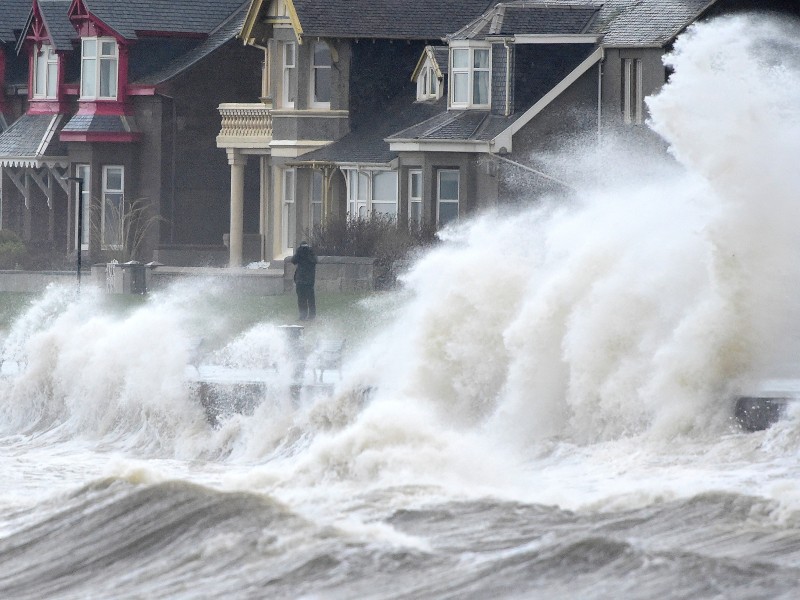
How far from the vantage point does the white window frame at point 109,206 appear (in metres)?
44.0

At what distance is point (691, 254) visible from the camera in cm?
1972

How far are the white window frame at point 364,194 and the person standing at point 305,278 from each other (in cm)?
916

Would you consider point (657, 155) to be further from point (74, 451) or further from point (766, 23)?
point (74, 451)

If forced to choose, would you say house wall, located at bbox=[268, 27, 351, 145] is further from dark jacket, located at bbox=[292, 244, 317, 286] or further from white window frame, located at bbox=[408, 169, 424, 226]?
dark jacket, located at bbox=[292, 244, 317, 286]

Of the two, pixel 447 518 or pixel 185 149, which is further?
pixel 185 149

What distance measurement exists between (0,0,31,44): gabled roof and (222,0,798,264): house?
9.94m

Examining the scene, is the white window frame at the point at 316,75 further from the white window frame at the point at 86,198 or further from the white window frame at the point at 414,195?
the white window frame at the point at 86,198

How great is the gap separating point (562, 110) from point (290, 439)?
686 inches

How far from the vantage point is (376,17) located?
40.5 metres

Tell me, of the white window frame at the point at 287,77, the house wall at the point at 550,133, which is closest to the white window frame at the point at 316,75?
the white window frame at the point at 287,77

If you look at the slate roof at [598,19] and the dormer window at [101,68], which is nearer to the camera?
the slate roof at [598,19]

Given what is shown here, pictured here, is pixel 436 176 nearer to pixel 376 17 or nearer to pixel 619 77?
pixel 619 77

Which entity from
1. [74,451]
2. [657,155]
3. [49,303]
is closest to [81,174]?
[49,303]

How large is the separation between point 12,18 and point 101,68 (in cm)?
718
